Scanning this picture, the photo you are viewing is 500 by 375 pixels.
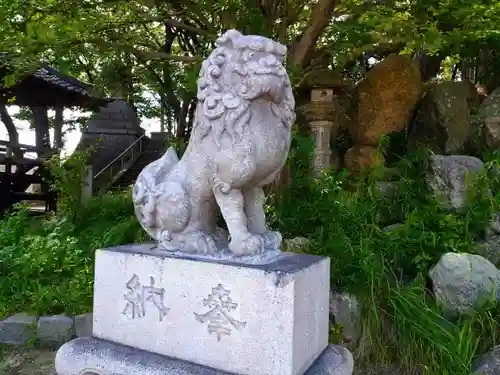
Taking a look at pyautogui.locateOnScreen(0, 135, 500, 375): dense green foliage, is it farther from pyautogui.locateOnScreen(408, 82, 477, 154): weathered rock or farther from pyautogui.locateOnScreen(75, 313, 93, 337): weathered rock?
pyautogui.locateOnScreen(408, 82, 477, 154): weathered rock

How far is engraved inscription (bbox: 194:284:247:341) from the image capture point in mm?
2115

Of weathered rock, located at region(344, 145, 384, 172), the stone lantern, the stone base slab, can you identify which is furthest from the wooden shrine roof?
the stone base slab

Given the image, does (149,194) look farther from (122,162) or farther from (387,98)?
(122,162)

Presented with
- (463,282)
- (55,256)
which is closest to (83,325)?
(55,256)

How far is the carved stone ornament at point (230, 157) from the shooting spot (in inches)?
86.3

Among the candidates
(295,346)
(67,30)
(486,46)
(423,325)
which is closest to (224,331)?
(295,346)

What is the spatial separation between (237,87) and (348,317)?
2202mm

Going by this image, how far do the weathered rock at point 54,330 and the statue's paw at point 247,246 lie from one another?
2374mm

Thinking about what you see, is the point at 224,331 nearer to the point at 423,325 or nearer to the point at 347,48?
the point at 423,325

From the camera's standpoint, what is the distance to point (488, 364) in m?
3.03

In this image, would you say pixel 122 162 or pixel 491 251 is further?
pixel 122 162

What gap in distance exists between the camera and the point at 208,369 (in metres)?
2.16

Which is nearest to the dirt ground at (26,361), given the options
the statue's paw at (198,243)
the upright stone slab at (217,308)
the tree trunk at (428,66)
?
the upright stone slab at (217,308)

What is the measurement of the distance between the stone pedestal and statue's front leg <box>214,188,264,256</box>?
8 cm
